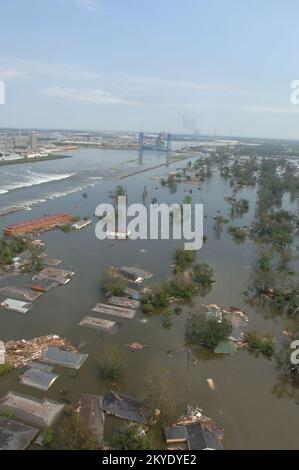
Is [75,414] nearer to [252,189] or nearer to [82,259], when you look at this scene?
[82,259]

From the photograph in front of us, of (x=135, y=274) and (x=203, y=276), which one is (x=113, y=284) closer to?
(x=135, y=274)

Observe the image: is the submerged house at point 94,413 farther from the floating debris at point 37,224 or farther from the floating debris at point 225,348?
the floating debris at point 37,224

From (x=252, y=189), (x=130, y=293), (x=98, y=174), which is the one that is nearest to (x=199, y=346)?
(x=130, y=293)

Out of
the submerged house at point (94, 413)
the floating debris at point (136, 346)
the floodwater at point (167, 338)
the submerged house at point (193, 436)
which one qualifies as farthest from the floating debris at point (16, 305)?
the submerged house at point (193, 436)

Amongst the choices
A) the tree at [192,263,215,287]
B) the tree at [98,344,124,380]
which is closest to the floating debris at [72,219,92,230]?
the tree at [192,263,215,287]

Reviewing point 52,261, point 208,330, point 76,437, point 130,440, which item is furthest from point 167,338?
point 52,261

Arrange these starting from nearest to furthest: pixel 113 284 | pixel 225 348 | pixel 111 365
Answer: pixel 111 365 < pixel 225 348 < pixel 113 284

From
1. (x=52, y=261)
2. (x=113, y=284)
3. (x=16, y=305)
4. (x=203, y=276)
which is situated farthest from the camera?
(x=52, y=261)

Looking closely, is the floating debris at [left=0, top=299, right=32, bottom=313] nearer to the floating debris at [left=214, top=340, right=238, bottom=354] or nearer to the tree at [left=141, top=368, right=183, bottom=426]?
the tree at [left=141, top=368, right=183, bottom=426]
